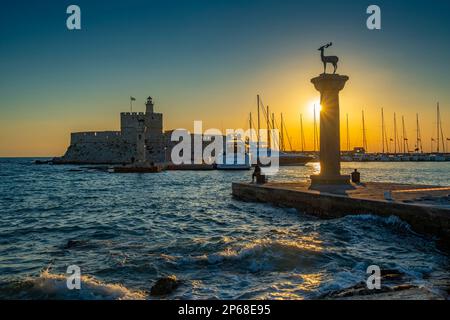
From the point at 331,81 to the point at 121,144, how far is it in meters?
75.3

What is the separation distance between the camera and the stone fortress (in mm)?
80875

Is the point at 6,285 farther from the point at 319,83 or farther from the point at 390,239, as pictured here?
the point at 319,83

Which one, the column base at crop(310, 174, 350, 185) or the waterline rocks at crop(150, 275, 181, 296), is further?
the column base at crop(310, 174, 350, 185)

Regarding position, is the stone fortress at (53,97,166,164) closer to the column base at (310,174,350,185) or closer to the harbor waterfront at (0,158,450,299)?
the column base at (310,174,350,185)

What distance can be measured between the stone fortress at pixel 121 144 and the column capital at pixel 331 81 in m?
60.6

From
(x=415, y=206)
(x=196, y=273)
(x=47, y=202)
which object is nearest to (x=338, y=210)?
(x=415, y=206)

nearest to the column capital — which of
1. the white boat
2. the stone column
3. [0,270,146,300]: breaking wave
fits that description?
the stone column

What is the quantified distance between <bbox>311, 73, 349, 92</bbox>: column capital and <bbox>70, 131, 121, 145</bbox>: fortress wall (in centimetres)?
7485

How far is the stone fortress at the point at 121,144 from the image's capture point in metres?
80.9

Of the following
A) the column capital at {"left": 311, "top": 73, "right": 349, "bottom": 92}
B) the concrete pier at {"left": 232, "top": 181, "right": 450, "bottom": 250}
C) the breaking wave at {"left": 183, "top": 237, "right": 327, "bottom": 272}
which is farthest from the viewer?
the column capital at {"left": 311, "top": 73, "right": 349, "bottom": 92}

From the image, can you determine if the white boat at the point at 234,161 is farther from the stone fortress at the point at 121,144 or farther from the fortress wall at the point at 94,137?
the fortress wall at the point at 94,137

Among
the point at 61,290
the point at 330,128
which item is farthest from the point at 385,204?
the point at 61,290

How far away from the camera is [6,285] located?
5.96 meters

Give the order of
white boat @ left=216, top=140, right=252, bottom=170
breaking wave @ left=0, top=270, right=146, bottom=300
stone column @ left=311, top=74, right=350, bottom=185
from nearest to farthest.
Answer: breaking wave @ left=0, top=270, right=146, bottom=300 < stone column @ left=311, top=74, right=350, bottom=185 < white boat @ left=216, top=140, right=252, bottom=170
